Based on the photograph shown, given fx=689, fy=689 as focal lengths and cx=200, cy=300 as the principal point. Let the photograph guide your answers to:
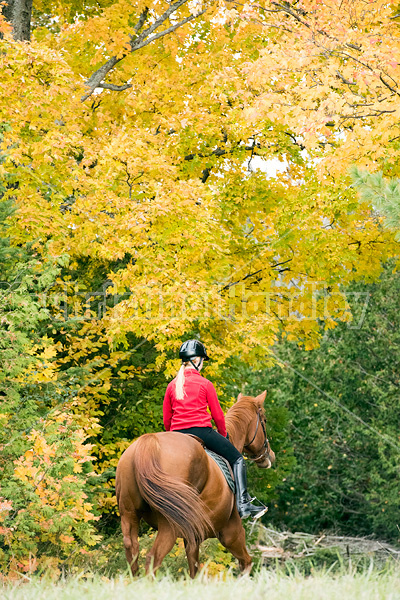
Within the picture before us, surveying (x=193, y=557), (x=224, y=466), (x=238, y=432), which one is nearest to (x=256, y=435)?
(x=238, y=432)

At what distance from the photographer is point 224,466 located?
260 inches

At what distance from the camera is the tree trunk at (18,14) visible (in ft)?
41.3

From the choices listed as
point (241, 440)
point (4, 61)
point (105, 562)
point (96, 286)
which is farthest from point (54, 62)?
point (105, 562)

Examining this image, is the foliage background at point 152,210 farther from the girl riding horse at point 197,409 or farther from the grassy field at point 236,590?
the grassy field at point 236,590

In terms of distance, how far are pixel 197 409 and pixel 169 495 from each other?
39.2 inches

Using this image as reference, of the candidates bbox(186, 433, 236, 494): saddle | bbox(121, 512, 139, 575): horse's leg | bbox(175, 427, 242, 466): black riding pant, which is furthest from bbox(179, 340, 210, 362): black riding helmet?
bbox(121, 512, 139, 575): horse's leg

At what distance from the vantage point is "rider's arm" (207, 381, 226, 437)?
6496 millimetres

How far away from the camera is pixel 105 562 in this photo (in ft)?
27.4

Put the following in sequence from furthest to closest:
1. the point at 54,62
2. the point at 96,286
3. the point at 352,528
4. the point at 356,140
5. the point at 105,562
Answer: the point at 352,528 → the point at 96,286 → the point at 54,62 → the point at 356,140 → the point at 105,562

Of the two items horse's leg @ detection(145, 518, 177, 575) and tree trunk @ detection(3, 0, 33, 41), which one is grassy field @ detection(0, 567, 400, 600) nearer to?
horse's leg @ detection(145, 518, 177, 575)

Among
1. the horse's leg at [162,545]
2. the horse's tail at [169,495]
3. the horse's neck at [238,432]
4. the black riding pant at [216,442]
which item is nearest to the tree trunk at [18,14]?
the horse's neck at [238,432]

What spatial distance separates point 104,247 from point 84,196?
225 centimetres

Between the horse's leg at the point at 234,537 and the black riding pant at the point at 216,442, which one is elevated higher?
the black riding pant at the point at 216,442

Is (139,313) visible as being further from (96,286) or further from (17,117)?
(17,117)
